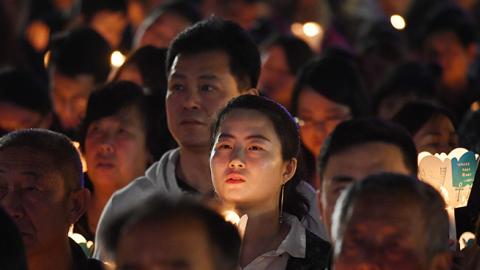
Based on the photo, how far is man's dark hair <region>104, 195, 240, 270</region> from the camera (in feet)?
13.5

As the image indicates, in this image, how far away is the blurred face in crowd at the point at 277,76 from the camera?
32.5ft

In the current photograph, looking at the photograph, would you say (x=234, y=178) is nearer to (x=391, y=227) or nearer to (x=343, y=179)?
(x=343, y=179)

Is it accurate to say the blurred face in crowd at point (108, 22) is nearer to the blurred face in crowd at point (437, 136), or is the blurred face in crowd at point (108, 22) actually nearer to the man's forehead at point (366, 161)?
the blurred face in crowd at point (437, 136)

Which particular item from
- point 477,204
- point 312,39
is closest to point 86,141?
point 477,204

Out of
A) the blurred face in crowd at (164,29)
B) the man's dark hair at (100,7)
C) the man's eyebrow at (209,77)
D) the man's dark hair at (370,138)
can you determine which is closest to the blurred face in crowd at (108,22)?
the man's dark hair at (100,7)

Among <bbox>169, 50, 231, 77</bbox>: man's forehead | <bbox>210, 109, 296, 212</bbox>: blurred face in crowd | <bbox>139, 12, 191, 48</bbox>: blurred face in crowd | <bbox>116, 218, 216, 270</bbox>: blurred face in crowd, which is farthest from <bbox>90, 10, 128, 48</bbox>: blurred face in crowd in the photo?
<bbox>116, 218, 216, 270</bbox>: blurred face in crowd

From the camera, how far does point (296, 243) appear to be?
229 inches

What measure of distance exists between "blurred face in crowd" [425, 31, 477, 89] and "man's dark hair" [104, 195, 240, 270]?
6.36 m

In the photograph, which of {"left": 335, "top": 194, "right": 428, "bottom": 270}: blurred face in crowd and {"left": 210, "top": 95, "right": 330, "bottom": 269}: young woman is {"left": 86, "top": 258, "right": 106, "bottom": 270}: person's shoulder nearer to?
{"left": 210, "top": 95, "right": 330, "bottom": 269}: young woman

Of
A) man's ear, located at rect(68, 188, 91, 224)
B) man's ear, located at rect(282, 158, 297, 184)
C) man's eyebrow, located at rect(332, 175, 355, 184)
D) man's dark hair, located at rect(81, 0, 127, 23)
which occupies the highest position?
man's dark hair, located at rect(81, 0, 127, 23)

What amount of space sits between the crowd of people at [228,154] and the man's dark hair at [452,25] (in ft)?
0.06

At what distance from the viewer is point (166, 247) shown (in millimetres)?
4027

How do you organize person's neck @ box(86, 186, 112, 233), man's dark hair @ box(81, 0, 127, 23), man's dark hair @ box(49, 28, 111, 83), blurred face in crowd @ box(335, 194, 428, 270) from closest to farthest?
blurred face in crowd @ box(335, 194, 428, 270) → person's neck @ box(86, 186, 112, 233) → man's dark hair @ box(49, 28, 111, 83) → man's dark hair @ box(81, 0, 127, 23)

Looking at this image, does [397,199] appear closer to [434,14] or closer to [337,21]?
[434,14]
